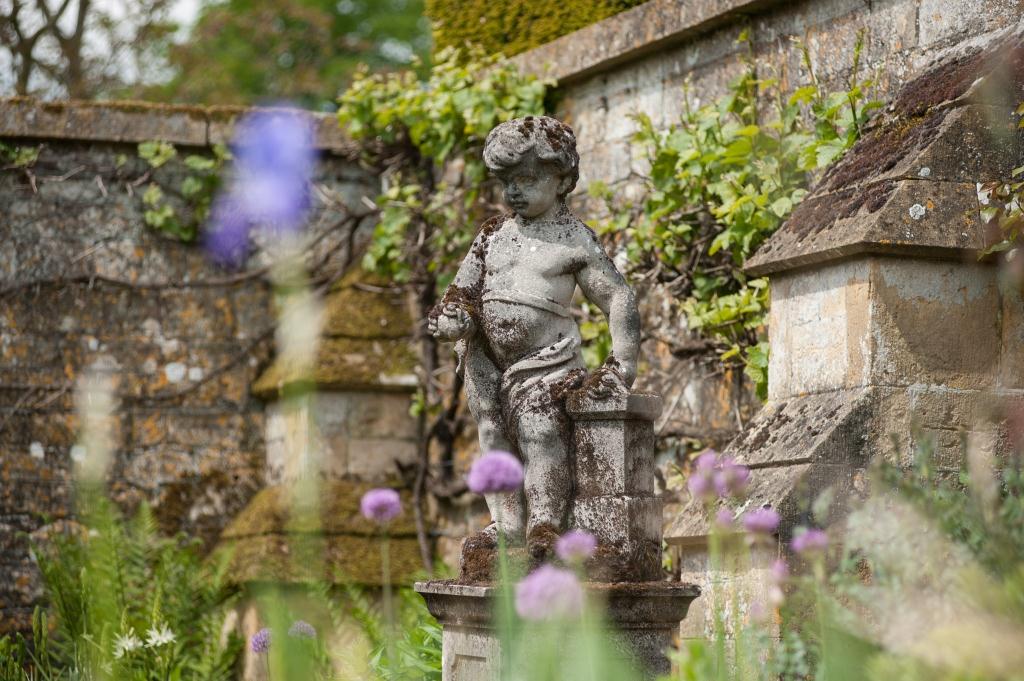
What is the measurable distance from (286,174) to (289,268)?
0.61m

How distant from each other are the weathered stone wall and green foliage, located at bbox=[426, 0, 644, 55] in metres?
0.90

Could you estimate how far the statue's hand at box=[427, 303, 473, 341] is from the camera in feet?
14.8

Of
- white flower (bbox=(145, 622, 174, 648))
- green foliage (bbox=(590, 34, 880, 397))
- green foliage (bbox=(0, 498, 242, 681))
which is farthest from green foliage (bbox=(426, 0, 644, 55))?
white flower (bbox=(145, 622, 174, 648))

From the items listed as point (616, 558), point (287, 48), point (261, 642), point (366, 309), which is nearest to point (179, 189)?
point (366, 309)

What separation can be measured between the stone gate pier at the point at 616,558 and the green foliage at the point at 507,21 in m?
3.62

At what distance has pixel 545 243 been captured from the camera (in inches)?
180

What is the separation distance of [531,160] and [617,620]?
1348mm

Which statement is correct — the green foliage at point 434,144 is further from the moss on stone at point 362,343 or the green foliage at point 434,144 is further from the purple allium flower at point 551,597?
the purple allium flower at point 551,597

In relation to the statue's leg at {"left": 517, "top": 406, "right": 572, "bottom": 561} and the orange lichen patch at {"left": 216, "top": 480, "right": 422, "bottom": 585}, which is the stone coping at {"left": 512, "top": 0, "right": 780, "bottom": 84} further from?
the statue's leg at {"left": 517, "top": 406, "right": 572, "bottom": 561}

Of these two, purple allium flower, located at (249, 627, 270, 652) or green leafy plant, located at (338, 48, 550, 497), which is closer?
purple allium flower, located at (249, 627, 270, 652)

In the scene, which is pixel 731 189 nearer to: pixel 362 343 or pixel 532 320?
pixel 532 320

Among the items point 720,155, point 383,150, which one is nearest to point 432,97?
point 383,150

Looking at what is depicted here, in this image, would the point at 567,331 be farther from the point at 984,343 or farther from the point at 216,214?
the point at 216,214

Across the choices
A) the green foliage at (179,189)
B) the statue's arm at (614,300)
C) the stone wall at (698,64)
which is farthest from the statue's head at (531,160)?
the green foliage at (179,189)
